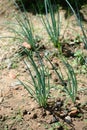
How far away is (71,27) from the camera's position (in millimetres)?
3176

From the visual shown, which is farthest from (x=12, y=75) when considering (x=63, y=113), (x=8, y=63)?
(x=63, y=113)

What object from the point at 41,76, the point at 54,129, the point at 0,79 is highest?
the point at 41,76

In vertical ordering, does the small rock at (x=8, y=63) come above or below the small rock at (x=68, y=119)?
above

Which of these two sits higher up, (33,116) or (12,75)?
(12,75)

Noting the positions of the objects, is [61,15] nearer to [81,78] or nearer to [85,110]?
[81,78]

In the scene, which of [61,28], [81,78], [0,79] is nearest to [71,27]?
[61,28]

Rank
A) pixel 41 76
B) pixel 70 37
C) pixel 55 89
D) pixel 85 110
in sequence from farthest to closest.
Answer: pixel 70 37 < pixel 55 89 < pixel 85 110 < pixel 41 76

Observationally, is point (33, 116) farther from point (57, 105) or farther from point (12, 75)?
point (12, 75)

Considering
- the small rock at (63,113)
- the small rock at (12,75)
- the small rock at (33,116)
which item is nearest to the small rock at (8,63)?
the small rock at (12,75)

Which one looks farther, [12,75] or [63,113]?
[12,75]

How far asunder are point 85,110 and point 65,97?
202 millimetres

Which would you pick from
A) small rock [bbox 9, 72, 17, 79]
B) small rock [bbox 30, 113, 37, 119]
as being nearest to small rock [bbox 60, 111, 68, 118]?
small rock [bbox 30, 113, 37, 119]

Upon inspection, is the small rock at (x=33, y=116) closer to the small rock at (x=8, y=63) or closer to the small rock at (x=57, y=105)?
the small rock at (x=57, y=105)

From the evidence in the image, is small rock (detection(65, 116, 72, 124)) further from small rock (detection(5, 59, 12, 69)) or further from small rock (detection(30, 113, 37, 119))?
small rock (detection(5, 59, 12, 69))
